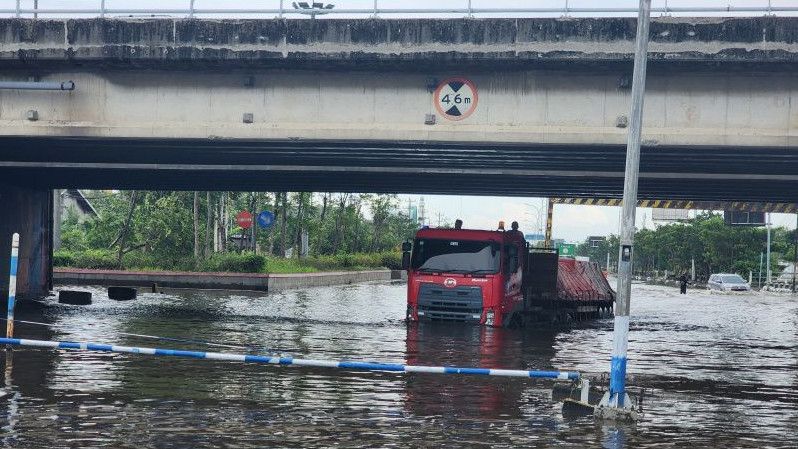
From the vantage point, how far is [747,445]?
1291 centimetres

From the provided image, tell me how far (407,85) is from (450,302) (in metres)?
6.43

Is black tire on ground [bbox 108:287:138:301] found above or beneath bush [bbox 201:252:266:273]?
beneath

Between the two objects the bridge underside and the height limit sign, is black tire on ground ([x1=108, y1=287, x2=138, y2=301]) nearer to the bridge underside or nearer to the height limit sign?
the bridge underside

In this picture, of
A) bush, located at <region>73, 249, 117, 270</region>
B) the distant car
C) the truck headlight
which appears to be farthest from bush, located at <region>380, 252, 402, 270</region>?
the truck headlight

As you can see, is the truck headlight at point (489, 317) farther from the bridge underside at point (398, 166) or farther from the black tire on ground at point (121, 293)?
the black tire on ground at point (121, 293)

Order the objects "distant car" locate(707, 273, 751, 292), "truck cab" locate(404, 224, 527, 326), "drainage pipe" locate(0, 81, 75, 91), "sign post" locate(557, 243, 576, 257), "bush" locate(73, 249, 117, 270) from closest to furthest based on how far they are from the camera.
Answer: "drainage pipe" locate(0, 81, 75, 91) → "truck cab" locate(404, 224, 527, 326) → "bush" locate(73, 249, 117, 270) → "distant car" locate(707, 273, 751, 292) → "sign post" locate(557, 243, 576, 257)

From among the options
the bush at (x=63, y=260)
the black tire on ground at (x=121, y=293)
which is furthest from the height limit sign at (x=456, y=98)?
the bush at (x=63, y=260)

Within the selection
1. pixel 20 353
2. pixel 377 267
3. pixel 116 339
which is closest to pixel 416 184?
pixel 116 339

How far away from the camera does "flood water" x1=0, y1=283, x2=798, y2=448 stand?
1266 cm

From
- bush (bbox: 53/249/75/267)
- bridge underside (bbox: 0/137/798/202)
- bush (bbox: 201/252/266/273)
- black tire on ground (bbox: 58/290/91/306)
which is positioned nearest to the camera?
bridge underside (bbox: 0/137/798/202)

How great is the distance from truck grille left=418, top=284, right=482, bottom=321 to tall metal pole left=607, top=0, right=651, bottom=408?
16083mm

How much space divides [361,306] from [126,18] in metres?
19.1

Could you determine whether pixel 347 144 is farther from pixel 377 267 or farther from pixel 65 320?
pixel 377 267

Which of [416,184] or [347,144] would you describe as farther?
[416,184]
